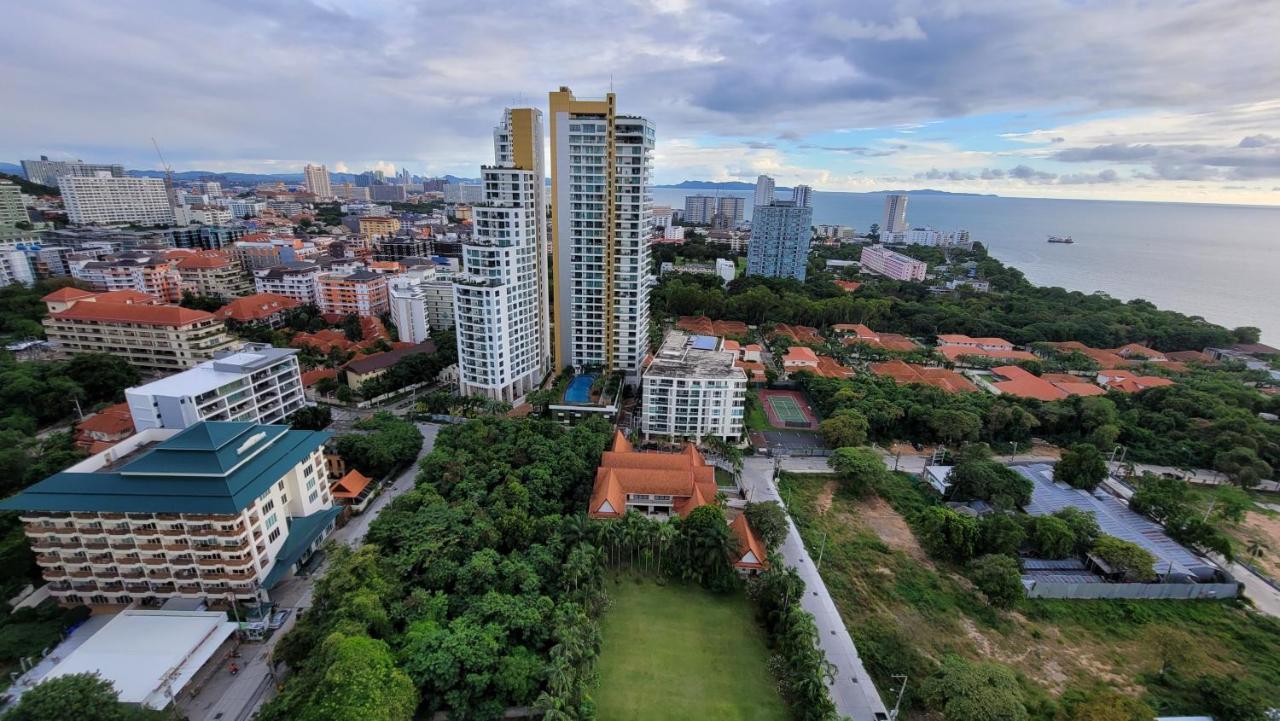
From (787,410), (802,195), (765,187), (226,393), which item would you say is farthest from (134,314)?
(765,187)

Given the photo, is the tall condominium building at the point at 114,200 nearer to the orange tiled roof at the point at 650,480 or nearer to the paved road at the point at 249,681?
the paved road at the point at 249,681

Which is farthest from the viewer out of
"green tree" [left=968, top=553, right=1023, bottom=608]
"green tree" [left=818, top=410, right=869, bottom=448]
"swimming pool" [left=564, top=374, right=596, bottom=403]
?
"swimming pool" [left=564, top=374, right=596, bottom=403]

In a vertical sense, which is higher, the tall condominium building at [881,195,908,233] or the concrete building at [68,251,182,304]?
the tall condominium building at [881,195,908,233]

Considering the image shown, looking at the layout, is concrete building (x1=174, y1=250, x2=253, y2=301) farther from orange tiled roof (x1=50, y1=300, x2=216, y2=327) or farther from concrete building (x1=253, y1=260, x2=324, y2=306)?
orange tiled roof (x1=50, y1=300, x2=216, y2=327)

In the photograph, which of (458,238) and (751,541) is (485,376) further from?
(458,238)

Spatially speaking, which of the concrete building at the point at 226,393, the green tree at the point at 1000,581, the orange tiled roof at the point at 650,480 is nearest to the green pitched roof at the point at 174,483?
the concrete building at the point at 226,393

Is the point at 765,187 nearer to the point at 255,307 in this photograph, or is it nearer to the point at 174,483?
the point at 255,307

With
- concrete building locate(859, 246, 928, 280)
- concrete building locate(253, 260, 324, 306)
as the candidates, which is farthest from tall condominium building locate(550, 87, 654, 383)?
concrete building locate(859, 246, 928, 280)

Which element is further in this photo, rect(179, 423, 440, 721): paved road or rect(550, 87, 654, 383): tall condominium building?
rect(550, 87, 654, 383): tall condominium building
